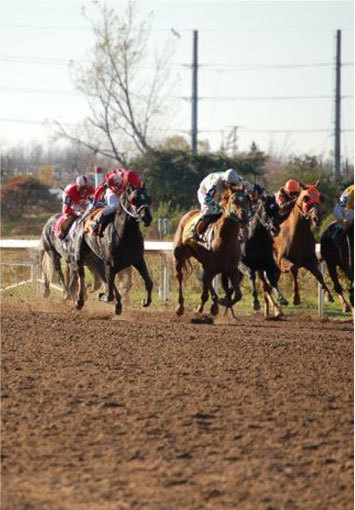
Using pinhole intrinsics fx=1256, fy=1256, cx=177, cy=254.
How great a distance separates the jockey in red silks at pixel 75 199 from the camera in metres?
17.1

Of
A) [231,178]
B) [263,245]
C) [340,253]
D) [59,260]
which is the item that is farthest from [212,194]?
[59,260]

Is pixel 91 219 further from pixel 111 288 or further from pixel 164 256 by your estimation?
pixel 164 256

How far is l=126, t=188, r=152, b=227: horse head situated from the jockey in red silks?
8.27 ft

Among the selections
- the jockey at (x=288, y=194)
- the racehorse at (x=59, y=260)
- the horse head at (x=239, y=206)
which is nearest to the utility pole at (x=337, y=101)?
the racehorse at (x=59, y=260)

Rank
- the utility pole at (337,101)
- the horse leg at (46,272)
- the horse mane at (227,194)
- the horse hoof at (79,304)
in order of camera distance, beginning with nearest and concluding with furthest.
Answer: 1. the horse mane at (227,194)
2. the horse hoof at (79,304)
3. the horse leg at (46,272)
4. the utility pole at (337,101)

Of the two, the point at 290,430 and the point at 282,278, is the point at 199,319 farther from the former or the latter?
the point at 290,430

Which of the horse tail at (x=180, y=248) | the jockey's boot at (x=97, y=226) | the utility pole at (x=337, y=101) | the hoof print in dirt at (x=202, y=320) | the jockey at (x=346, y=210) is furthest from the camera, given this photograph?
the utility pole at (x=337, y=101)

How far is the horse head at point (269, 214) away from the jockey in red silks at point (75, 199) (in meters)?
2.99

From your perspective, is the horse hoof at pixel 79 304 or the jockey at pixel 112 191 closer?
the jockey at pixel 112 191

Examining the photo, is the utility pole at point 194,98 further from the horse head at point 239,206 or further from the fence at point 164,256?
the horse head at point 239,206

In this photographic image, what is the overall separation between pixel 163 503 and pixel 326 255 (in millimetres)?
10065

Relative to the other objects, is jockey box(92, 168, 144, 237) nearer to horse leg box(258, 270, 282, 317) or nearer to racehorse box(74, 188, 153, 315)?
racehorse box(74, 188, 153, 315)

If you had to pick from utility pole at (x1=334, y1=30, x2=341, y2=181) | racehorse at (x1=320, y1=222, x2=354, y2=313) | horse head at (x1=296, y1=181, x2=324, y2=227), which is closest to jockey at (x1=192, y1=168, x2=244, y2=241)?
horse head at (x1=296, y1=181, x2=324, y2=227)

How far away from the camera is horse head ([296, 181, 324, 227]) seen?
15.1 meters
